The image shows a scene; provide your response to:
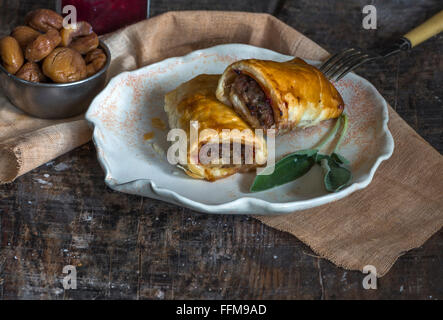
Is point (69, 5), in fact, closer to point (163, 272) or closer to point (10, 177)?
point (10, 177)

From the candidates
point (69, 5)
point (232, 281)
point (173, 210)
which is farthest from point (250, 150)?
point (69, 5)

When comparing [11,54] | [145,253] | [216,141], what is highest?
[11,54]

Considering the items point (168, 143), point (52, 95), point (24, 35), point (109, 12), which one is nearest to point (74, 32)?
point (24, 35)

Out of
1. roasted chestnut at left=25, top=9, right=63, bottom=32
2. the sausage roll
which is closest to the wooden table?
the sausage roll

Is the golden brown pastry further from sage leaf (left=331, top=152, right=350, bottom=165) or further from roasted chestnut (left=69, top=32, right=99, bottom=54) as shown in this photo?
roasted chestnut (left=69, top=32, right=99, bottom=54)

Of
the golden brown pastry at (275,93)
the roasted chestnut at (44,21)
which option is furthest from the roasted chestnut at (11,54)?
the golden brown pastry at (275,93)

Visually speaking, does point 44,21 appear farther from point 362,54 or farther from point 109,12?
point 362,54

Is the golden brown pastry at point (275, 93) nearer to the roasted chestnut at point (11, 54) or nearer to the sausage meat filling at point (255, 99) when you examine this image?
the sausage meat filling at point (255, 99)
